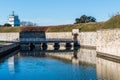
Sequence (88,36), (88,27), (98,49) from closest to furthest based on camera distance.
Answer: (98,49)
(88,36)
(88,27)

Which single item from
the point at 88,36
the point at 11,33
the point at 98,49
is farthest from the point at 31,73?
the point at 11,33

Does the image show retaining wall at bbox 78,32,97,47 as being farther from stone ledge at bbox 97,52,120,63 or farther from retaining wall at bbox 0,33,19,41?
retaining wall at bbox 0,33,19,41

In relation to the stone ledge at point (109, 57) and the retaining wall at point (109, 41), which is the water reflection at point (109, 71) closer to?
the stone ledge at point (109, 57)

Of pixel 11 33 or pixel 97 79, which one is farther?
pixel 11 33

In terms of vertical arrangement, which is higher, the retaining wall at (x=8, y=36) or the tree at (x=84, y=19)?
the tree at (x=84, y=19)

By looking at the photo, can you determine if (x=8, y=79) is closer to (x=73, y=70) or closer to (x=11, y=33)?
(x=73, y=70)

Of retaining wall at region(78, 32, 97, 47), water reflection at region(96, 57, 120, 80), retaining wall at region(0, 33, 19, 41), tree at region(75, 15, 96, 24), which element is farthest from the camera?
tree at region(75, 15, 96, 24)

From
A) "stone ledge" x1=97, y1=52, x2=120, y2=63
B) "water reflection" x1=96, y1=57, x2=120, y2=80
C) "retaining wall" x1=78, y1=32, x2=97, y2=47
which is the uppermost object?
"retaining wall" x1=78, y1=32, x2=97, y2=47

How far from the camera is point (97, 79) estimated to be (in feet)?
85.9

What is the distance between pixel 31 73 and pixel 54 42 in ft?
130

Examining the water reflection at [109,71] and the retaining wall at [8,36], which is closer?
the water reflection at [109,71]

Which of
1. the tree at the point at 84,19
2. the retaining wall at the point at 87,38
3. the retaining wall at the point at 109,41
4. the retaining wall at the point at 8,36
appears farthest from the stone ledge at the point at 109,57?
the tree at the point at 84,19

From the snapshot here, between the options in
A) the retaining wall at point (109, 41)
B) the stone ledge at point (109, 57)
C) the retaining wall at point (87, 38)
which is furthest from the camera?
the retaining wall at point (87, 38)

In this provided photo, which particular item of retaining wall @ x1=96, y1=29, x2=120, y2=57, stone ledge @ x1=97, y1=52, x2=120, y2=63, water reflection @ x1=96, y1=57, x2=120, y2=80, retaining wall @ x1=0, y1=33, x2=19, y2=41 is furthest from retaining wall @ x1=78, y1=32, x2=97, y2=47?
water reflection @ x1=96, y1=57, x2=120, y2=80
